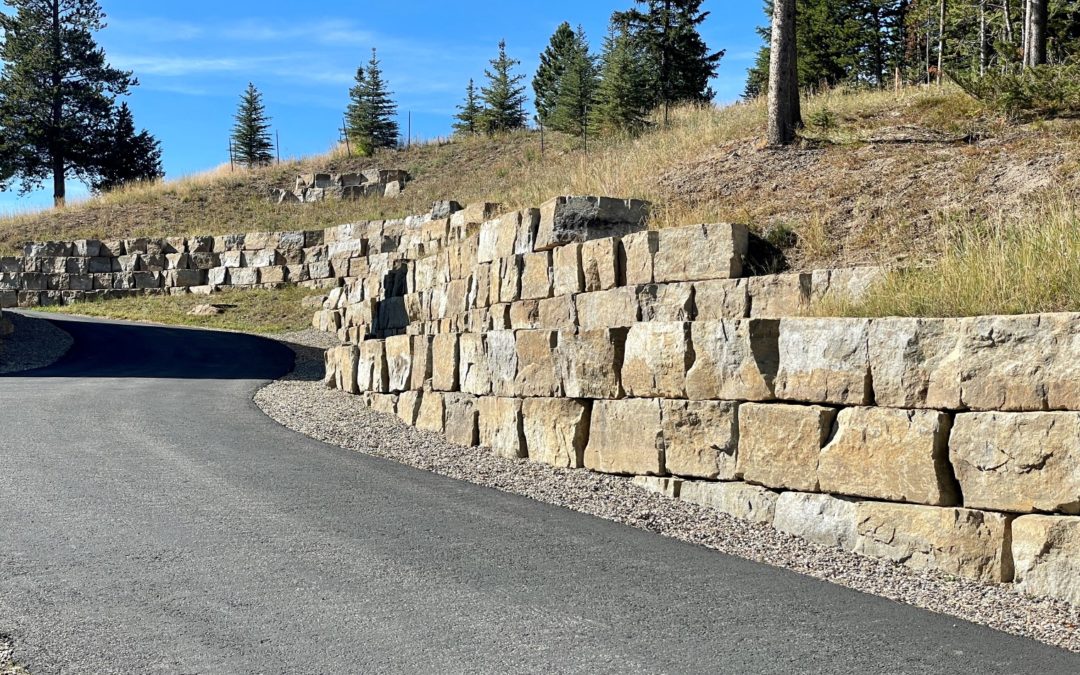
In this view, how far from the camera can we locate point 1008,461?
600 centimetres

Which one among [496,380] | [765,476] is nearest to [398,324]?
[496,380]

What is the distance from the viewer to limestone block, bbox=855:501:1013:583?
6.07 m

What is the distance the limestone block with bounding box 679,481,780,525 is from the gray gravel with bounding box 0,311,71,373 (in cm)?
1565

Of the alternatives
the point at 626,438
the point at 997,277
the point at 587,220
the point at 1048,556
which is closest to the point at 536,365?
the point at 626,438

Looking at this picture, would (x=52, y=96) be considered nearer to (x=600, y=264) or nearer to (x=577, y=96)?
(x=577, y=96)

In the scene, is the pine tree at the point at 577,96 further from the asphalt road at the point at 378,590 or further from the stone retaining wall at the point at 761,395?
the asphalt road at the point at 378,590

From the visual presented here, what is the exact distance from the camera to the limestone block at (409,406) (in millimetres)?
13180

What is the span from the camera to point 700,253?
9828mm

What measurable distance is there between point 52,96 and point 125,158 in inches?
173

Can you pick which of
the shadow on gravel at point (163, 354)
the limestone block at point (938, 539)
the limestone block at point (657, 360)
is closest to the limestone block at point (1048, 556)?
the limestone block at point (938, 539)

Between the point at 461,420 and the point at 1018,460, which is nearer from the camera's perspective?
the point at 1018,460

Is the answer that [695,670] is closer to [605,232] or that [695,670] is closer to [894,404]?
[894,404]

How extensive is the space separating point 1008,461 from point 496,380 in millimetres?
6351

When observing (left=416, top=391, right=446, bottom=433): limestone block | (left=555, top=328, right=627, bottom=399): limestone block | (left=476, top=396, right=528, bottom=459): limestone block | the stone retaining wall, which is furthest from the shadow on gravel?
(left=555, top=328, right=627, bottom=399): limestone block
